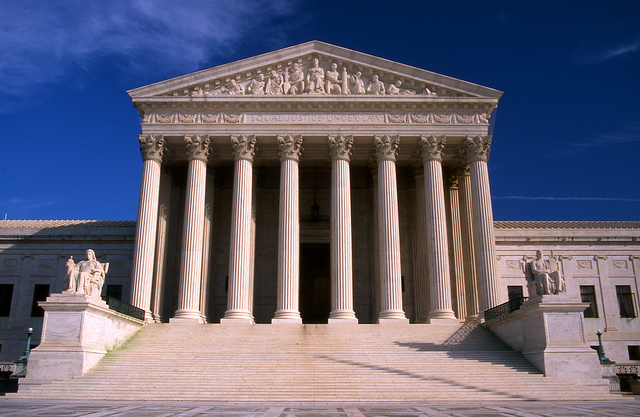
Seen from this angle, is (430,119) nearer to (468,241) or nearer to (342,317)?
(468,241)

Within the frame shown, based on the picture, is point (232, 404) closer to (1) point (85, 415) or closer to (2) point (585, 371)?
(1) point (85, 415)

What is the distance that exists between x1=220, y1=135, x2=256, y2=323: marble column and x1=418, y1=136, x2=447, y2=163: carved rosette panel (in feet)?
33.9

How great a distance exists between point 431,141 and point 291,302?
1279 cm

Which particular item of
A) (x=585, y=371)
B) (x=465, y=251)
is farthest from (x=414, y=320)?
(x=585, y=371)

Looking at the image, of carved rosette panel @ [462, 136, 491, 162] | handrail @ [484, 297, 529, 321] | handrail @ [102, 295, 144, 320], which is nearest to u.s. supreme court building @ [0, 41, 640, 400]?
carved rosette panel @ [462, 136, 491, 162]

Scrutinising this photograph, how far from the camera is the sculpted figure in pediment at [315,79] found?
33625 mm

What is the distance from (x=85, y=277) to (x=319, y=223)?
61.1 ft

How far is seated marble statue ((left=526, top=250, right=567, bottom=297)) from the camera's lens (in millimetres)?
23578

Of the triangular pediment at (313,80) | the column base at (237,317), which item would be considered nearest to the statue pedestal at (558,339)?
the column base at (237,317)

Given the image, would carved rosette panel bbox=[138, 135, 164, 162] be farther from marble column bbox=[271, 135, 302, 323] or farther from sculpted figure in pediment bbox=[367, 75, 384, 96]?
sculpted figure in pediment bbox=[367, 75, 384, 96]

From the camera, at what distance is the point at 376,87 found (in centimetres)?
3381

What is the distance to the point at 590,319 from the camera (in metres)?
37.4

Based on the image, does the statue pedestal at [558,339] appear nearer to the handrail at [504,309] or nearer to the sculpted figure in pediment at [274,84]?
the handrail at [504,309]

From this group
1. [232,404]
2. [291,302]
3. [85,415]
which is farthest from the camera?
[291,302]
